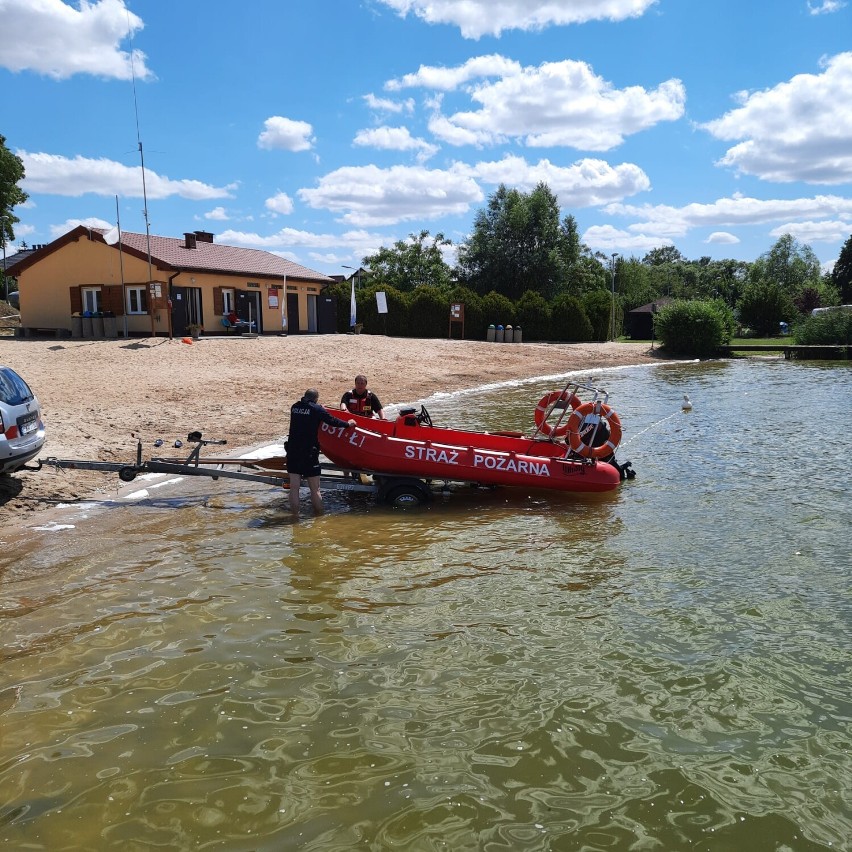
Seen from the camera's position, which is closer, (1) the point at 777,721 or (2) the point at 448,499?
(1) the point at 777,721

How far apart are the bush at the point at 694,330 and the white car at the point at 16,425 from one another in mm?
37813

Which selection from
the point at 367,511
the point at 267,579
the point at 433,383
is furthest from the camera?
the point at 433,383

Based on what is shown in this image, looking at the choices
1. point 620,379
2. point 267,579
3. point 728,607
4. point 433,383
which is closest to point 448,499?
point 267,579

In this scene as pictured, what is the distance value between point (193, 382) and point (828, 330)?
36904 millimetres

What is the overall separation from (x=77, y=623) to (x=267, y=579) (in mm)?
1735

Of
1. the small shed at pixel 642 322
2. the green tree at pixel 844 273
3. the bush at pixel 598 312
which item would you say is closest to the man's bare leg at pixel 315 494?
the bush at pixel 598 312

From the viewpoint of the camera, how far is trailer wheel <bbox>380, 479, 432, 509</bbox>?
32.8 feet

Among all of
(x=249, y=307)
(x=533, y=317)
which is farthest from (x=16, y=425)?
(x=533, y=317)

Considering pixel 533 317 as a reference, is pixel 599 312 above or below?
above

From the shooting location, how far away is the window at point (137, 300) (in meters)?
27.9

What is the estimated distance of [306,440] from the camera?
9266 mm

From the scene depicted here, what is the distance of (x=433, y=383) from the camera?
2467 cm

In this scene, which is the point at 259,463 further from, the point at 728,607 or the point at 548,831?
the point at 548,831

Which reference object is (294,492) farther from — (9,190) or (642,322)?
(642,322)
